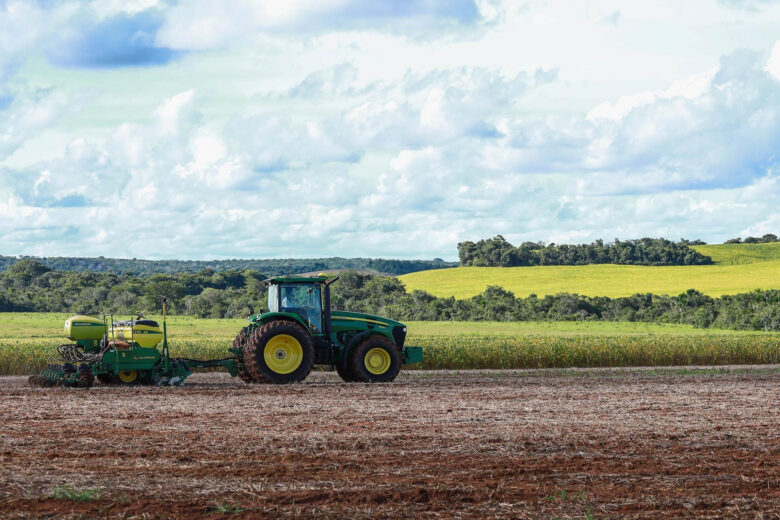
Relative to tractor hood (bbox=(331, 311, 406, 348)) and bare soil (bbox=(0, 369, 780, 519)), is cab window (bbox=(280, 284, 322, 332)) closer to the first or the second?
tractor hood (bbox=(331, 311, 406, 348))

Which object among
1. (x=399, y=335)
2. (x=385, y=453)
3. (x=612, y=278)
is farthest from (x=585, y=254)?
(x=385, y=453)

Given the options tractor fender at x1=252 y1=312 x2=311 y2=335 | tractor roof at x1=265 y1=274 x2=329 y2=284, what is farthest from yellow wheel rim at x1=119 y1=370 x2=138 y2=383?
tractor roof at x1=265 y1=274 x2=329 y2=284

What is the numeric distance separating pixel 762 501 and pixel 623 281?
237 feet

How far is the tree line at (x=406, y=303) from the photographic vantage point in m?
57.8

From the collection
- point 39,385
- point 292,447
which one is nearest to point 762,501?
point 292,447

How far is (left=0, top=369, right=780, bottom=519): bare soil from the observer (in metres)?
8.66

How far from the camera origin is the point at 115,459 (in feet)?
36.0

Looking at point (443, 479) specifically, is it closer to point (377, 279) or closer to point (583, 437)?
point (583, 437)

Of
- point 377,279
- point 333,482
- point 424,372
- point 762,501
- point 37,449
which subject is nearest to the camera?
point 762,501

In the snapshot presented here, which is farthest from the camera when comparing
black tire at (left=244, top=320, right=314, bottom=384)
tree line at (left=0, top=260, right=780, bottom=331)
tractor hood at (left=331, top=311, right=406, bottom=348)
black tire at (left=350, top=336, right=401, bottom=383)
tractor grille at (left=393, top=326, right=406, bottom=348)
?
tree line at (left=0, top=260, right=780, bottom=331)

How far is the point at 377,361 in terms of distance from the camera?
21.7 m

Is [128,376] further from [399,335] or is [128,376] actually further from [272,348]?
[399,335]

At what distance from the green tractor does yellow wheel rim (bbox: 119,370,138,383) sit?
218cm

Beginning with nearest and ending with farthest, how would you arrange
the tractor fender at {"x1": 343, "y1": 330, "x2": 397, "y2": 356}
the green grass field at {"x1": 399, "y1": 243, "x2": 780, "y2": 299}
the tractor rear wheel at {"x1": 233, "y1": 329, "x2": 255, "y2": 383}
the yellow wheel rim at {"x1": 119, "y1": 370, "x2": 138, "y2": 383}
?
the yellow wheel rim at {"x1": 119, "y1": 370, "x2": 138, "y2": 383}
the tractor rear wheel at {"x1": 233, "y1": 329, "x2": 255, "y2": 383}
the tractor fender at {"x1": 343, "y1": 330, "x2": 397, "y2": 356}
the green grass field at {"x1": 399, "y1": 243, "x2": 780, "y2": 299}
